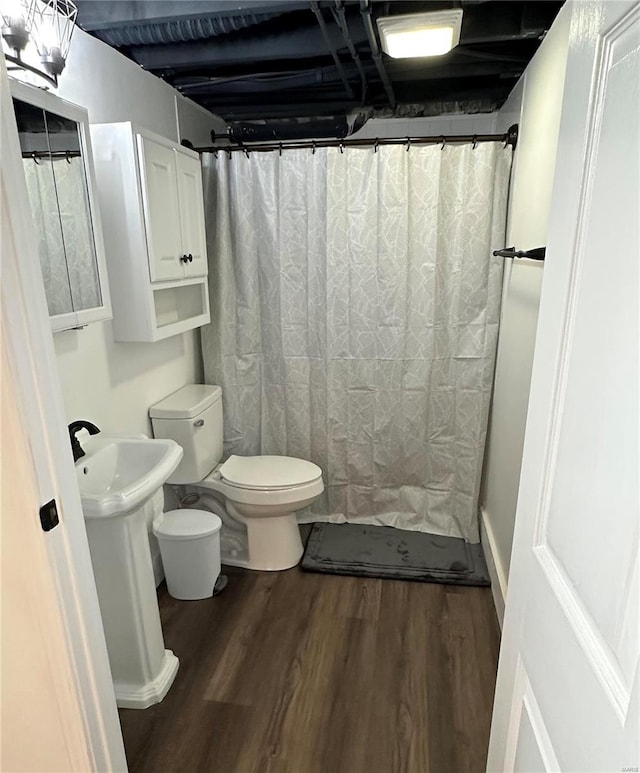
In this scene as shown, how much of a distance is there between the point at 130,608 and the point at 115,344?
3.07 feet

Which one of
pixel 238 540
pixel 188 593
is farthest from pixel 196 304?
pixel 188 593

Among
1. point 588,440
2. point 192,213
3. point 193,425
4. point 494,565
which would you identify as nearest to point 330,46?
point 192,213

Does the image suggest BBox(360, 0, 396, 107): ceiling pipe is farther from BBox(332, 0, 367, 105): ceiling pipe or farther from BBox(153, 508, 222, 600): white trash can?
BBox(153, 508, 222, 600): white trash can

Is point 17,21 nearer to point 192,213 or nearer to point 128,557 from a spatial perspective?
point 192,213

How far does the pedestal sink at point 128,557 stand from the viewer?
1.50 metres

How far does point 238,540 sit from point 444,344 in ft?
4.54

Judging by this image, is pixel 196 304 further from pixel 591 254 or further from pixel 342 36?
pixel 591 254

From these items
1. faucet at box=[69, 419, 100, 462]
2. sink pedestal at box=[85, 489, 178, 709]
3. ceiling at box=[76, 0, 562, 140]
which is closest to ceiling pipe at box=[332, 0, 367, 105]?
ceiling at box=[76, 0, 562, 140]

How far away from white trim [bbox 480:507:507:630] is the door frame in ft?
4.45

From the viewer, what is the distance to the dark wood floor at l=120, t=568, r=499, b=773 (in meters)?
1.52

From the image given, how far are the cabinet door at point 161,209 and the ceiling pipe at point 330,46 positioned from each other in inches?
27.3

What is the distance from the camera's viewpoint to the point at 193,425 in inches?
86.4

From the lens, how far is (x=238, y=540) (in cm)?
245

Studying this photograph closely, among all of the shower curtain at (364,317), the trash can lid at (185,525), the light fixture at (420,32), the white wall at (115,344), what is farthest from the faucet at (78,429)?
the light fixture at (420,32)
